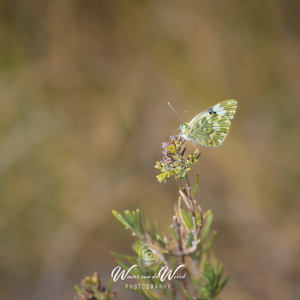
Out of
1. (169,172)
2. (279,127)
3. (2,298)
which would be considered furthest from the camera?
(279,127)

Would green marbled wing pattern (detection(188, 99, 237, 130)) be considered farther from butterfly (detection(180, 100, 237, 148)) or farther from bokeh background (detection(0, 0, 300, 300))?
bokeh background (detection(0, 0, 300, 300))

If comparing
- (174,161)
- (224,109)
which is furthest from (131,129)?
(174,161)

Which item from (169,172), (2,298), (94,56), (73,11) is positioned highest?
(73,11)

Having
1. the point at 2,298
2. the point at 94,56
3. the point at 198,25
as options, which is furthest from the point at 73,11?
the point at 2,298

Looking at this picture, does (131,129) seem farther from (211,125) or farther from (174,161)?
(174,161)

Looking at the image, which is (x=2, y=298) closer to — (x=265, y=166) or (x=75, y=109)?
(x=75, y=109)

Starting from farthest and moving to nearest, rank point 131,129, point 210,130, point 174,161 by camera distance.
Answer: point 131,129
point 210,130
point 174,161

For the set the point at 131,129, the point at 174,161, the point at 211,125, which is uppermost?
the point at 131,129
